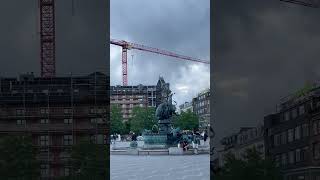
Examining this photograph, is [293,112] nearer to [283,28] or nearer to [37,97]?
[283,28]

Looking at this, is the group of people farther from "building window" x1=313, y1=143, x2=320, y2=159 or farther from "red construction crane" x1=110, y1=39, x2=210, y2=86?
"building window" x1=313, y1=143, x2=320, y2=159

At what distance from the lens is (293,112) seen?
34.6 feet

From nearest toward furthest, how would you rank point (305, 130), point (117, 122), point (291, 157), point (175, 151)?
1. point (305, 130)
2. point (291, 157)
3. point (117, 122)
4. point (175, 151)

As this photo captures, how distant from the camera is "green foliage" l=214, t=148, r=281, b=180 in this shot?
1055 centimetres

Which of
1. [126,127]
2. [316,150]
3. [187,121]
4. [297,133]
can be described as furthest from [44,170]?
[187,121]

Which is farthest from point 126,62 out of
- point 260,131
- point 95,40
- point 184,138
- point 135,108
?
point 260,131

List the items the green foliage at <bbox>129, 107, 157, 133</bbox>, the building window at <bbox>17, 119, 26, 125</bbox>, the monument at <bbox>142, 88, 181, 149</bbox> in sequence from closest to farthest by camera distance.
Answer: the building window at <bbox>17, 119, 26, 125</bbox>
the green foliage at <bbox>129, 107, 157, 133</bbox>
the monument at <bbox>142, 88, 181, 149</bbox>

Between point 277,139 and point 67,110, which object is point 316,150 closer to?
Result: point 277,139

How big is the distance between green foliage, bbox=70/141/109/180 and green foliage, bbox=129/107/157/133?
382 cm

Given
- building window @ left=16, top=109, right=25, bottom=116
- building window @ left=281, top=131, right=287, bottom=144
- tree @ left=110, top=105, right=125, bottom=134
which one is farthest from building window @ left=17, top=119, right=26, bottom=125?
building window @ left=281, top=131, right=287, bottom=144

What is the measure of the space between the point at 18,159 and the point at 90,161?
1.37 metres

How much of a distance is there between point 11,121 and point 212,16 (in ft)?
14.4

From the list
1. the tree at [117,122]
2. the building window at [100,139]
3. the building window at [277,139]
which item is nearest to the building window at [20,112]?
the building window at [100,139]

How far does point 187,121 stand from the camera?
1536 cm
